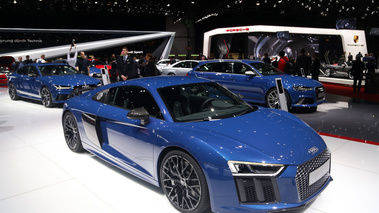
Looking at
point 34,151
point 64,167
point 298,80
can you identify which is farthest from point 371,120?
point 34,151

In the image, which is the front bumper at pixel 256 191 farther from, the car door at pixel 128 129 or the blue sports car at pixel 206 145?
the car door at pixel 128 129

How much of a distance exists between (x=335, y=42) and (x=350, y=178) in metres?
22.0

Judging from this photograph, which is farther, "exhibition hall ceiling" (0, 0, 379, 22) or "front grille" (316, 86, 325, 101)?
"exhibition hall ceiling" (0, 0, 379, 22)

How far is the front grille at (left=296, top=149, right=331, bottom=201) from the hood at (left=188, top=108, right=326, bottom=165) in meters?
0.05

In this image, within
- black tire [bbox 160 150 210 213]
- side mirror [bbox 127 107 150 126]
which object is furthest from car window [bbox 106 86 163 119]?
black tire [bbox 160 150 210 213]

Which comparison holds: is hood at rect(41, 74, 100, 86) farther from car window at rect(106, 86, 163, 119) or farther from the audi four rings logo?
the audi four rings logo

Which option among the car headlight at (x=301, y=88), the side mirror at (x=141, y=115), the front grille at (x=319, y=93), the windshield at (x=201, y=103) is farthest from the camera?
the front grille at (x=319, y=93)

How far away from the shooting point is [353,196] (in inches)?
113

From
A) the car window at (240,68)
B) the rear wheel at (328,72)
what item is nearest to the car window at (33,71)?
the car window at (240,68)

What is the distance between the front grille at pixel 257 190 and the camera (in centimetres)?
213

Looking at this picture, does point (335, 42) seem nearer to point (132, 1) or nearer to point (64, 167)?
point (132, 1)

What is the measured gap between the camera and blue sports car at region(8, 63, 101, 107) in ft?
25.4

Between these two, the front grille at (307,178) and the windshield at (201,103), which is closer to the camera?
the front grille at (307,178)

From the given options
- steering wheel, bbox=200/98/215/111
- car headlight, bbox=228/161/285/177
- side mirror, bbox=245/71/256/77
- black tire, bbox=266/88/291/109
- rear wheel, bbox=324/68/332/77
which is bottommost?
rear wheel, bbox=324/68/332/77
